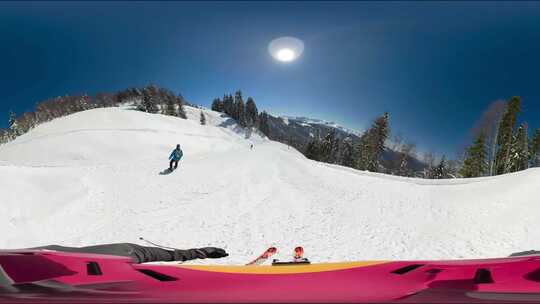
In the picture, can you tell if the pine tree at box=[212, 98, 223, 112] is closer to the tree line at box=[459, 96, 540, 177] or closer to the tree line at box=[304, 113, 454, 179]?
the tree line at box=[304, 113, 454, 179]

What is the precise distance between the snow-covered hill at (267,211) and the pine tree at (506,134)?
24432 millimetres

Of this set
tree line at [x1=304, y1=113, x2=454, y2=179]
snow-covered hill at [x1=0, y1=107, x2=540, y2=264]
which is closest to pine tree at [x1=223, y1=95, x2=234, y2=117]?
tree line at [x1=304, y1=113, x2=454, y2=179]

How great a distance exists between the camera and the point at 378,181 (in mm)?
19188

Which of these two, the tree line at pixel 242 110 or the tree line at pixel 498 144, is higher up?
the tree line at pixel 242 110

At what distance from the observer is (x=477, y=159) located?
38.1 metres

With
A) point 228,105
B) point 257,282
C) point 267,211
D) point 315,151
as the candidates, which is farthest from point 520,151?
point 228,105

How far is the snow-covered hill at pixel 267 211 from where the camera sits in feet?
30.2

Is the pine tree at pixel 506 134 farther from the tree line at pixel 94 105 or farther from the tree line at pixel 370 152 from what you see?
the tree line at pixel 94 105

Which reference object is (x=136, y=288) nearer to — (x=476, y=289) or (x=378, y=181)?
(x=476, y=289)

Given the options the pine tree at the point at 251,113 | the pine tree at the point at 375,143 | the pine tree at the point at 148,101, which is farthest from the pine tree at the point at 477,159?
the pine tree at the point at 251,113

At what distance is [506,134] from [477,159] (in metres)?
4.79

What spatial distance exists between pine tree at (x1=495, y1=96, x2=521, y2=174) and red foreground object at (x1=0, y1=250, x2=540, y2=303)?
138ft

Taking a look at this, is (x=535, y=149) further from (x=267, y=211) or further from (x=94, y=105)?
(x=94, y=105)

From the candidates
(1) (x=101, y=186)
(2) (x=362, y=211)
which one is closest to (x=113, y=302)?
(2) (x=362, y=211)
